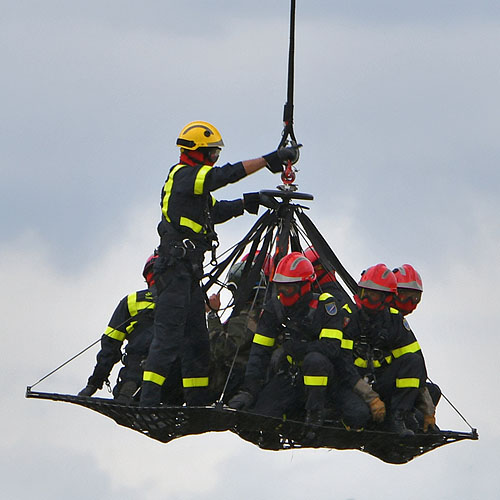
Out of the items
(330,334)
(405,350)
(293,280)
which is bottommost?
(330,334)

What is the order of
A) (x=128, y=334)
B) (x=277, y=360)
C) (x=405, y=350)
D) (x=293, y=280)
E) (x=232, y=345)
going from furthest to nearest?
1. (x=128, y=334)
2. (x=232, y=345)
3. (x=405, y=350)
4. (x=277, y=360)
5. (x=293, y=280)

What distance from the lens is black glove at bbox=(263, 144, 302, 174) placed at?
1716 centimetres

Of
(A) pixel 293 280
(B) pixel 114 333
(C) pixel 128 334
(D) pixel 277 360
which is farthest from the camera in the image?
(C) pixel 128 334

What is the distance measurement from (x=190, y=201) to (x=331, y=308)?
1764 millimetres

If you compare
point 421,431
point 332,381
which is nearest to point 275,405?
point 332,381

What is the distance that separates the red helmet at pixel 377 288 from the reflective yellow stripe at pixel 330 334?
58 centimetres

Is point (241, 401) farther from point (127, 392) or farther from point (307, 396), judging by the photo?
point (127, 392)

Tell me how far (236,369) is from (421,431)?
2022mm

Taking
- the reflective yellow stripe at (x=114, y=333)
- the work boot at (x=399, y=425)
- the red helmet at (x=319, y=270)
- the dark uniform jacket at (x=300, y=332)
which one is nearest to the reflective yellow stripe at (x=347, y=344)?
the dark uniform jacket at (x=300, y=332)

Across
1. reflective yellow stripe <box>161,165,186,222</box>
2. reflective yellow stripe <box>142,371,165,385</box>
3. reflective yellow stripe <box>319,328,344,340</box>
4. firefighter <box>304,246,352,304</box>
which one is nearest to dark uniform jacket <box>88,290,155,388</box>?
reflective yellow stripe <box>142,371,165,385</box>

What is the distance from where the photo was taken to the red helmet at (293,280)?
1689 cm

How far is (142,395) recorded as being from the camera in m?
17.0

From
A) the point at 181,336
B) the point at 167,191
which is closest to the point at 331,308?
the point at 181,336

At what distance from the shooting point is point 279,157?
1722 cm
